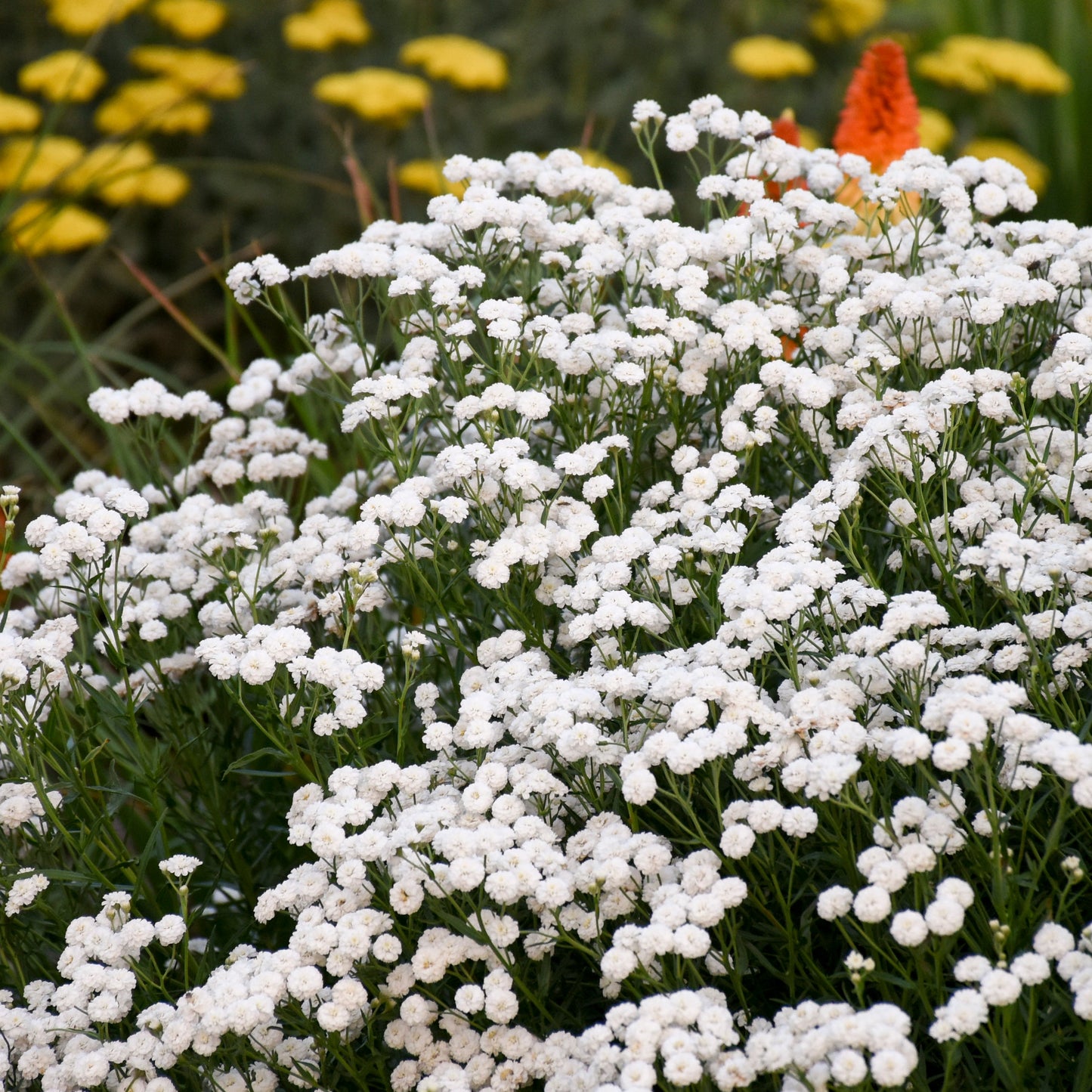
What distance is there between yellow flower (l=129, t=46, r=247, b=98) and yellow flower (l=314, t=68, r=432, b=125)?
18.7 inches

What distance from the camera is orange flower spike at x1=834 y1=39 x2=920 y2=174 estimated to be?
3998mm

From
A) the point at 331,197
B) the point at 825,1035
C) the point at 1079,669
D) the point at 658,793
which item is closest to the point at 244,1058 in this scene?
the point at 658,793

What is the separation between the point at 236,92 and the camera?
251 inches

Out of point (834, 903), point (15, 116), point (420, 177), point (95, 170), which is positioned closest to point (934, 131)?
point (420, 177)

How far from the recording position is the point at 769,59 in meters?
6.47

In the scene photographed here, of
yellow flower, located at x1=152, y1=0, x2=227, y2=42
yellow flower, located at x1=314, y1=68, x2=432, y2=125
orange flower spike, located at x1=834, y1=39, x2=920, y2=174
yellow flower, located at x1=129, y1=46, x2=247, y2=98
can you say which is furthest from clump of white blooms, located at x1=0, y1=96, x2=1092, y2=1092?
yellow flower, located at x1=152, y1=0, x2=227, y2=42

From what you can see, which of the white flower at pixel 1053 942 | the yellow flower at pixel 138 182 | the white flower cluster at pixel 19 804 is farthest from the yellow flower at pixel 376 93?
the white flower at pixel 1053 942

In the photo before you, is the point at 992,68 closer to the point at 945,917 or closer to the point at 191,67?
the point at 191,67

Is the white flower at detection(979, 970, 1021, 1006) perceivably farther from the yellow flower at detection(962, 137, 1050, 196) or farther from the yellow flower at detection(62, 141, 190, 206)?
the yellow flower at detection(962, 137, 1050, 196)

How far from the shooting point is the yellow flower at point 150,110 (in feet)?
20.3

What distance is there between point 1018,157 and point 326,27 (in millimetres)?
3328

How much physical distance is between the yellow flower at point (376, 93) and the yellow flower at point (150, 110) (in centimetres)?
59

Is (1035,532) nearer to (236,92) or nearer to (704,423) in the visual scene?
(704,423)

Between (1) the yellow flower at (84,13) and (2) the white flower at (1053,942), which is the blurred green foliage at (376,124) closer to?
(1) the yellow flower at (84,13)
